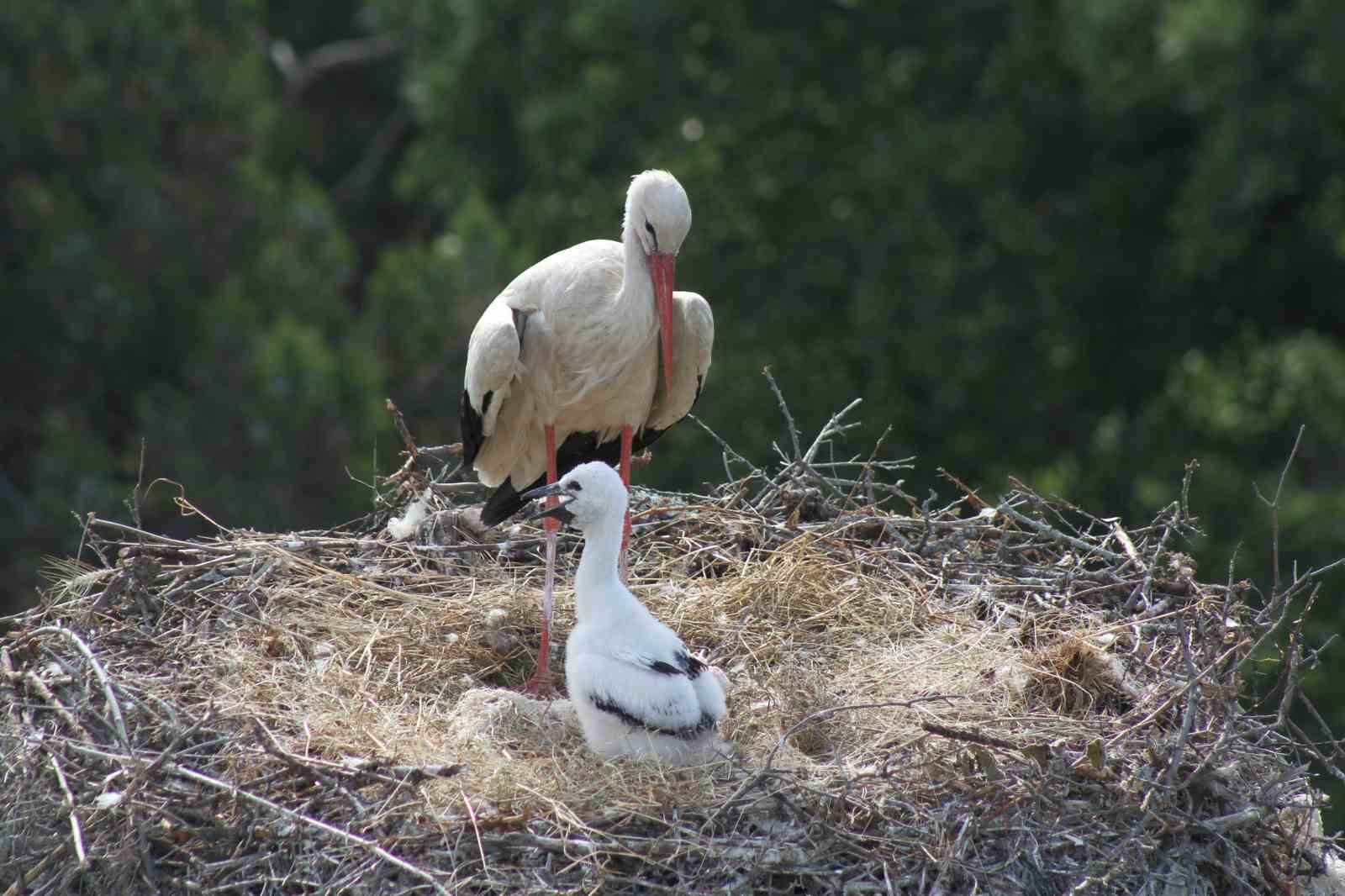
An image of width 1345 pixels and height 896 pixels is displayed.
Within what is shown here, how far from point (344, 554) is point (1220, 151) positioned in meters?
8.74

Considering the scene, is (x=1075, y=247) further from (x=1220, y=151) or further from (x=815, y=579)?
(x=815, y=579)

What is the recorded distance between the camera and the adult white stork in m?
6.55

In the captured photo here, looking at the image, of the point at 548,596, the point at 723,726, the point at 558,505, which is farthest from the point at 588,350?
the point at 723,726

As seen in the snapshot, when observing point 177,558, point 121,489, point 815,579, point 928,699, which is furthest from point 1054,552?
point 121,489

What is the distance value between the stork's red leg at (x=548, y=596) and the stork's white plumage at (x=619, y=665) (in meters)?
0.53

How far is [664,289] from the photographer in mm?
6555

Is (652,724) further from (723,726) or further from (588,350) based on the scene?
(588,350)

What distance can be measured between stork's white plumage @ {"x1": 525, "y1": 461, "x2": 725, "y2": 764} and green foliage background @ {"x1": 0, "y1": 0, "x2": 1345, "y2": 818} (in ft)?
22.8

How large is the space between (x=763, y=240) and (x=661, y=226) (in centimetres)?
953

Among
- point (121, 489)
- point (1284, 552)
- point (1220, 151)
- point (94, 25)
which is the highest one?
point (94, 25)

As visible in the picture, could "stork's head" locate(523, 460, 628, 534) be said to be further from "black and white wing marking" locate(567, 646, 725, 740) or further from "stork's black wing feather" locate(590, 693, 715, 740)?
"stork's black wing feather" locate(590, 693, 715, 740)

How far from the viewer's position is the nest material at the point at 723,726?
17.0 feet

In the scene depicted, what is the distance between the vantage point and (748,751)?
5.93 metres

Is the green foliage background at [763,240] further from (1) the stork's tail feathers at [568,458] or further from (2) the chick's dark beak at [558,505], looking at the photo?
(2) the chick's dark beak at [558,505]
